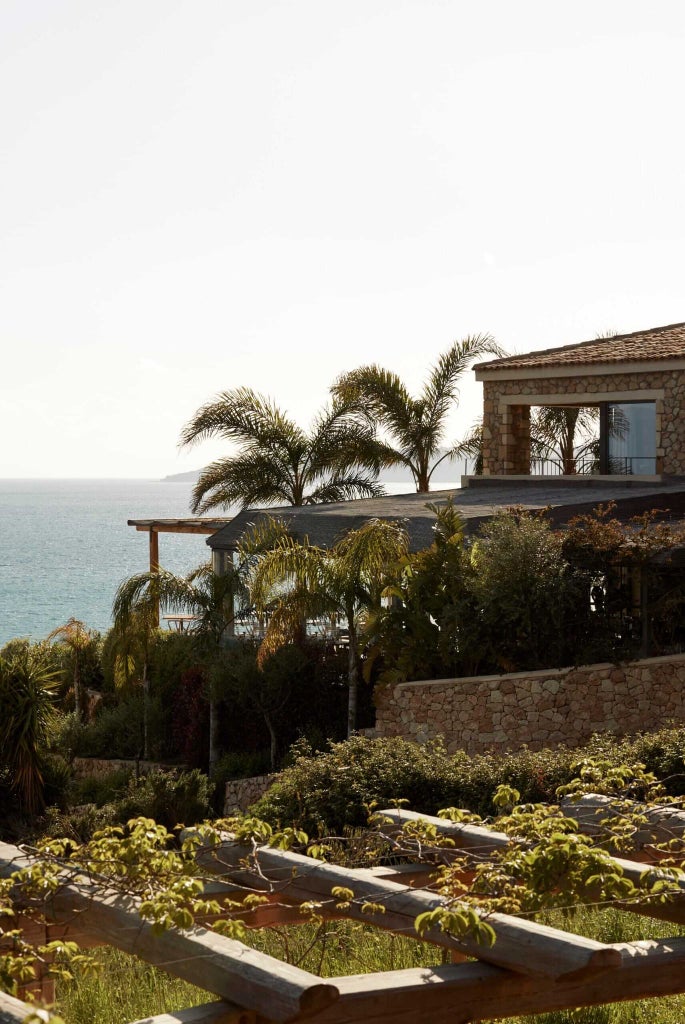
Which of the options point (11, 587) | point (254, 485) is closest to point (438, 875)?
point (254, 485)

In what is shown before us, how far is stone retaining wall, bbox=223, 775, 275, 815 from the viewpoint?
17375 millimetres

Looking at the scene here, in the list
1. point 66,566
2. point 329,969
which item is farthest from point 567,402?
point 66,566

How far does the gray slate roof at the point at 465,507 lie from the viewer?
20047mm

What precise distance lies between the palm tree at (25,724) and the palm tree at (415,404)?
1212 cm

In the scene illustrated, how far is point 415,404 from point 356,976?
1030 inches

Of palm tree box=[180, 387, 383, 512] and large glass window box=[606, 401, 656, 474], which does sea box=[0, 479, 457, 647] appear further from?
large glass window box=[606, 401, 656, 474]

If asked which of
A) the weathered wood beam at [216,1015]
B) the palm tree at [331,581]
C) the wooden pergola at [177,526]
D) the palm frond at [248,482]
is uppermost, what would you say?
the palm frond at [248,482]

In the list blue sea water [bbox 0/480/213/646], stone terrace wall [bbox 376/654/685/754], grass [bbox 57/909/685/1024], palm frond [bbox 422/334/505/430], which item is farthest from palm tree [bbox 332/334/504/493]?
blue sea water [bbox 0/480/213/646]

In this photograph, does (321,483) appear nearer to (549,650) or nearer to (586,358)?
(586,358)

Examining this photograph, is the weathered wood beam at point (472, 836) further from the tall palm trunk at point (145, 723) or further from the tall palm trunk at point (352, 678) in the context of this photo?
the tall palm trunk at point (145, 723)

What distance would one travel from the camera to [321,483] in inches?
1105

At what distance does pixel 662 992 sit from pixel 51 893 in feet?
8.77

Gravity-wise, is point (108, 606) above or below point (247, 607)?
below

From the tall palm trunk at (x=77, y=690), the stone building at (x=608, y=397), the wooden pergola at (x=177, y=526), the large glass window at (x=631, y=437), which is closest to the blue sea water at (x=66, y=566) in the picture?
the wooden pergola at (x=177, y=526)
